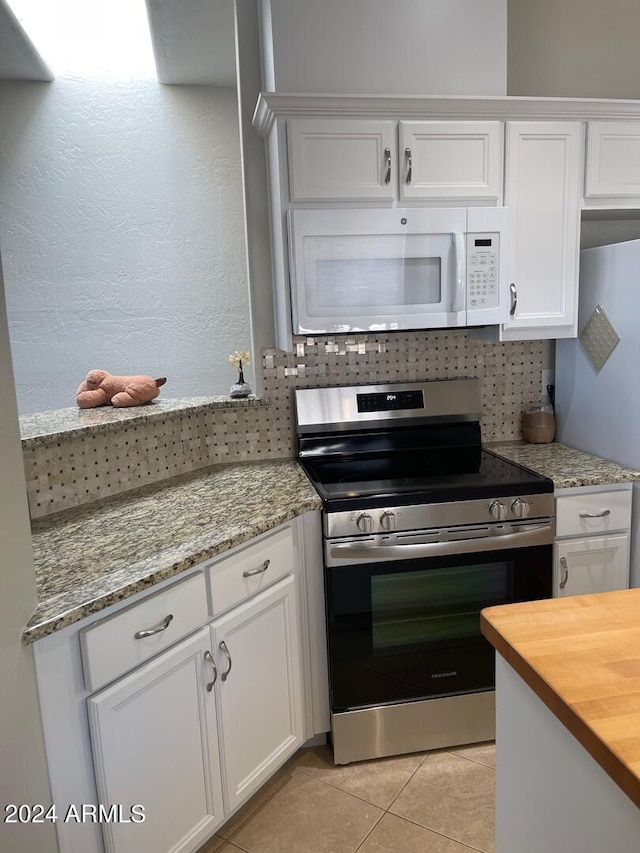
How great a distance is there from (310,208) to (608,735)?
6.05ft

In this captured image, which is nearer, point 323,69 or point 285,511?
point 285,511

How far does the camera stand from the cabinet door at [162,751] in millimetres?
1422

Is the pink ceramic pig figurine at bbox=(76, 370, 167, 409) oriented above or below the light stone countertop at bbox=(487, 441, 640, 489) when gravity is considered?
above

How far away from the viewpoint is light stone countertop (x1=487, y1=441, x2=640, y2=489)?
2230mm

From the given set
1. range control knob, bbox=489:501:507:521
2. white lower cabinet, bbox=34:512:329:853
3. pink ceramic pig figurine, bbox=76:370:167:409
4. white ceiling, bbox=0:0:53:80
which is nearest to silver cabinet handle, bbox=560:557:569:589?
range control knob, bbox=489:501:507:521

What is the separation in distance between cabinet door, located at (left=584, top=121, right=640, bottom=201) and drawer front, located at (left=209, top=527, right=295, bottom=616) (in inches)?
68.1

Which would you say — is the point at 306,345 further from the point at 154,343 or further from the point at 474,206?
the point at 154,343

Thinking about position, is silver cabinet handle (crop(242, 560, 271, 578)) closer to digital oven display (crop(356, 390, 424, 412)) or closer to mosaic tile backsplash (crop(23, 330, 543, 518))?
mosaic tile backsplash (crop(23, 330, 543, 518))

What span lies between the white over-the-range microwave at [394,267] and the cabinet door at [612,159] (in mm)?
424

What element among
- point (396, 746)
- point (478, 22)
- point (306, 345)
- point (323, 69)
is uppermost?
point (478, 22)

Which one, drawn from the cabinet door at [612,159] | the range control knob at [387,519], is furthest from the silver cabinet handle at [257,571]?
the cabinet door at [612,159]

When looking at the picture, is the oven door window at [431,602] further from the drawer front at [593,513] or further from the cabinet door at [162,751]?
the cabinet door at [162,751]

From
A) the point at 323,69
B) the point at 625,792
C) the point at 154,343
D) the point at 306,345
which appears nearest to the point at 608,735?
the point at 625,792

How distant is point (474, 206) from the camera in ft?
7.48
